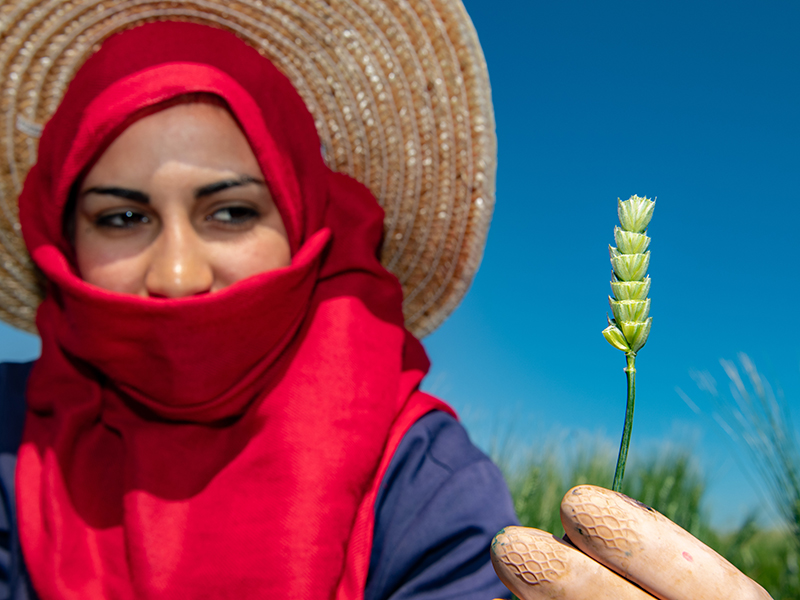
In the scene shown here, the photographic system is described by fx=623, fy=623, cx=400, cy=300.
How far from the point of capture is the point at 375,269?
4.56 feet

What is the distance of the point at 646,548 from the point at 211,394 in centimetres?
89

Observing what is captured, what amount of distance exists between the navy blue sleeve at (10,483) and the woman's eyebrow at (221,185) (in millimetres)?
722

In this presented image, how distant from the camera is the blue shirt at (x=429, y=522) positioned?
117cm

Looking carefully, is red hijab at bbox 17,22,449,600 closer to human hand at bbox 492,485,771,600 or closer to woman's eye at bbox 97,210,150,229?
woman's eye at bbox 97,210,150,229

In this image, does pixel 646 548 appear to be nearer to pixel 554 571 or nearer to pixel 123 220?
pixel 554 571

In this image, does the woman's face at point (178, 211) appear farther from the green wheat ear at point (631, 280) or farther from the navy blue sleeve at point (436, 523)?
the green wheat ear at point (631, 280)

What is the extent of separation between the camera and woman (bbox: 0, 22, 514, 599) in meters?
1.19

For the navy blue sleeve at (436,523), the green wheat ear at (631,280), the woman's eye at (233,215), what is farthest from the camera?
the woman's eye at (233,215)

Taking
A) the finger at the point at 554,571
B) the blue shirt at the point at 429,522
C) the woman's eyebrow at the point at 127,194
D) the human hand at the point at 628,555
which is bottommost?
the blue shirt at the point at 429,522

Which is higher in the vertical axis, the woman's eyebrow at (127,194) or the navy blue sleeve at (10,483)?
the woman's eyebrow at (127,194)

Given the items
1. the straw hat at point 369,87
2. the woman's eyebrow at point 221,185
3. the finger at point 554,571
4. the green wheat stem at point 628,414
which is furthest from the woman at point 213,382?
the green wheat stem at point 628,414

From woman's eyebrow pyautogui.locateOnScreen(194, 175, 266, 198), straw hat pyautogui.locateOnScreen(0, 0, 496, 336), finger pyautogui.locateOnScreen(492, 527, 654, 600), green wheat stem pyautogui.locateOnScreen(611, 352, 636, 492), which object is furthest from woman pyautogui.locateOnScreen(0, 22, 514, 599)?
green wheat stem pyautogui.locateOnScreen(611, 352, 636, 492)

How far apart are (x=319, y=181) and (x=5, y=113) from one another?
0.86 meters

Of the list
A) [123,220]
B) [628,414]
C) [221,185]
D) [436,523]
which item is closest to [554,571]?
[628,414]
